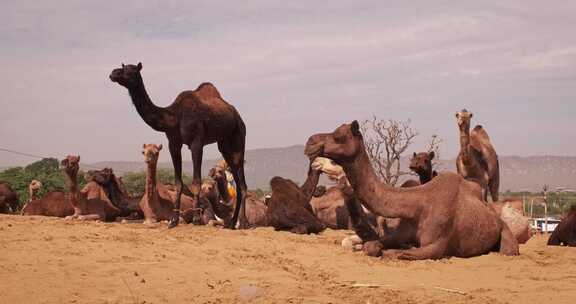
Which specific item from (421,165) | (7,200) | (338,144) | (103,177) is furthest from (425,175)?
(7,200)

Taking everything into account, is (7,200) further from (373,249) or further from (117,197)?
(373,249)

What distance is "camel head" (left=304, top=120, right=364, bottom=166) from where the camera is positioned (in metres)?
9.02

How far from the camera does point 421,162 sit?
11625mm

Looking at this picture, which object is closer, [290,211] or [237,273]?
[237,273]

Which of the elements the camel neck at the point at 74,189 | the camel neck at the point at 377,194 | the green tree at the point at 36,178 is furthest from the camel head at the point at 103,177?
the green tree at the point at 36,178

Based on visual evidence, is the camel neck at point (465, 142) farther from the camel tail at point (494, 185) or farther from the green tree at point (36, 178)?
the green tree at point (36, 178)

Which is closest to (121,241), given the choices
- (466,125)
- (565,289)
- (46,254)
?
(46,254)

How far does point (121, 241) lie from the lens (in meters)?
8.92

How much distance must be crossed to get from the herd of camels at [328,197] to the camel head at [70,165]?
0.07ft

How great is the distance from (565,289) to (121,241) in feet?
16.4

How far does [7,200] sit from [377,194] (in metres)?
12.5

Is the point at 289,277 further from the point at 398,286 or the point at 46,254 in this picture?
the point at 46,254

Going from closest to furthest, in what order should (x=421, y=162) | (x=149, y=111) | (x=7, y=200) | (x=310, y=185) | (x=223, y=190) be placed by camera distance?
(x=421, y=162) < (x=149, y=111) < (x=223, y=190) < (x=310, y=185) < (x=7, y=200)

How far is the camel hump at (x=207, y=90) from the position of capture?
1281 centimetres
